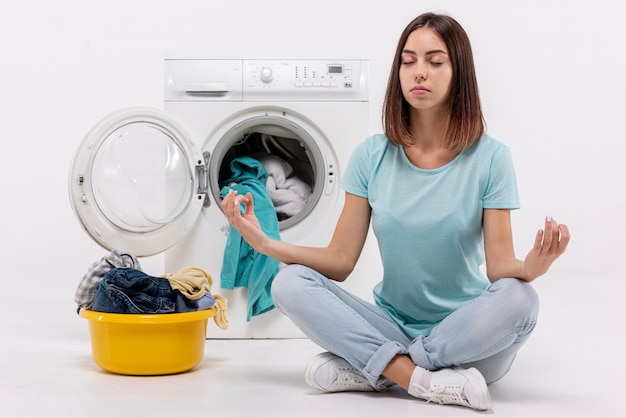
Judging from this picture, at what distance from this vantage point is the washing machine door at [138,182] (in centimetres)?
270

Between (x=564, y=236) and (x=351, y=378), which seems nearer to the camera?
(x=564, y=236)

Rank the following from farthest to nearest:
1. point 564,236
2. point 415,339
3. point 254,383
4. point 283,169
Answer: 1. point 283,169
2. point 254,383
3. point 415,339
4. point 564,236

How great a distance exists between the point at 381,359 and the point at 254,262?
88cm

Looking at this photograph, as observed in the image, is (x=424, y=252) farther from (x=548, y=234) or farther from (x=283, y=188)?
(x=283, y=188)

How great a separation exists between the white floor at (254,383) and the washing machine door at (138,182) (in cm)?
36

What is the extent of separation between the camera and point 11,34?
13.9 ft

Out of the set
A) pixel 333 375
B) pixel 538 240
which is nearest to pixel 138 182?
pixel 333 375

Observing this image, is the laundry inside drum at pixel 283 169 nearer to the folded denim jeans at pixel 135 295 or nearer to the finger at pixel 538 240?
the folded denim jeans at pixel 135 295

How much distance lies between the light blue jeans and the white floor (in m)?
0.10

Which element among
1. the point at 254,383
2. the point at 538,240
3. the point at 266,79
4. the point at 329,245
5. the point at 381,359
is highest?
the point at 266,79

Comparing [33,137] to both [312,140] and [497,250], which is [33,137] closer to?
[312,140]

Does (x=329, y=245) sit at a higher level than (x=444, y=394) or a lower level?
higher

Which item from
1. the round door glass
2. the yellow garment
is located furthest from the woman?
the round door glass

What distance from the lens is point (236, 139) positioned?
2.95m
